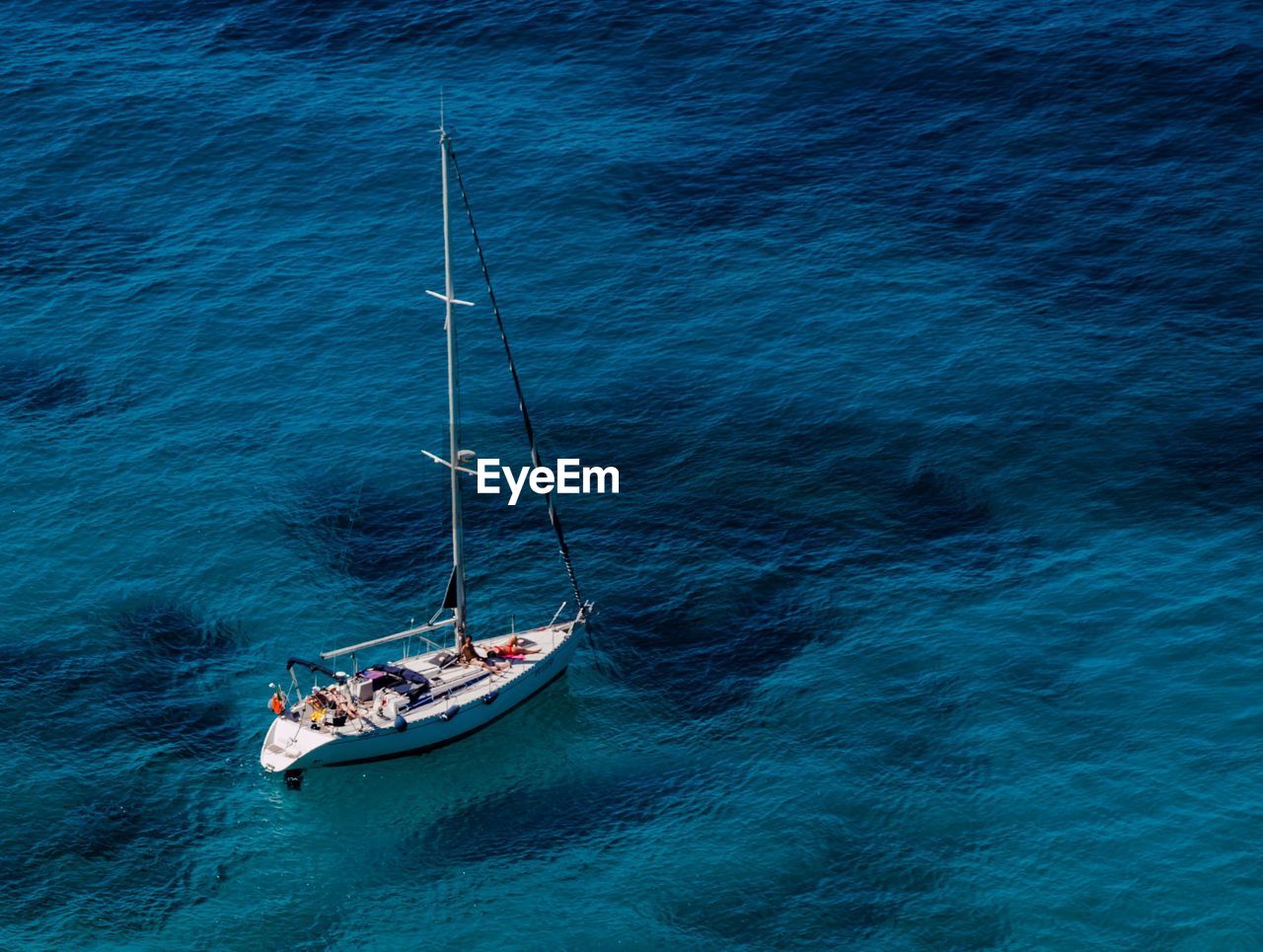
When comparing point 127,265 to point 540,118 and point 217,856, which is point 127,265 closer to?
point 540,118

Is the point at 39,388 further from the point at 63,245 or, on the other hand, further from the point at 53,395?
the point at 63,245

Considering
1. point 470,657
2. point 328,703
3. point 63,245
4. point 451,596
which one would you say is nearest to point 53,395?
point 63,245

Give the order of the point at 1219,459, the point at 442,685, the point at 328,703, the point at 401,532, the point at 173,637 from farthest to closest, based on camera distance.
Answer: the point at 1219,459 < the point at 401,532 < the point at 173,637 < the point at 442,685 < the point at 328,703

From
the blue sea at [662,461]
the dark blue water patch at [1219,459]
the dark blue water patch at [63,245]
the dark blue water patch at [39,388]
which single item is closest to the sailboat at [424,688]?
the blue sea at [662,461]

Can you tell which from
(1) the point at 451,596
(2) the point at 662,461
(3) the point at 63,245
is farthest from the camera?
(3) the point at 63,245

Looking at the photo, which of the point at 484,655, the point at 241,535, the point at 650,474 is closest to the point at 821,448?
the point at 650,474

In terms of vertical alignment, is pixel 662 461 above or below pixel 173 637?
above
